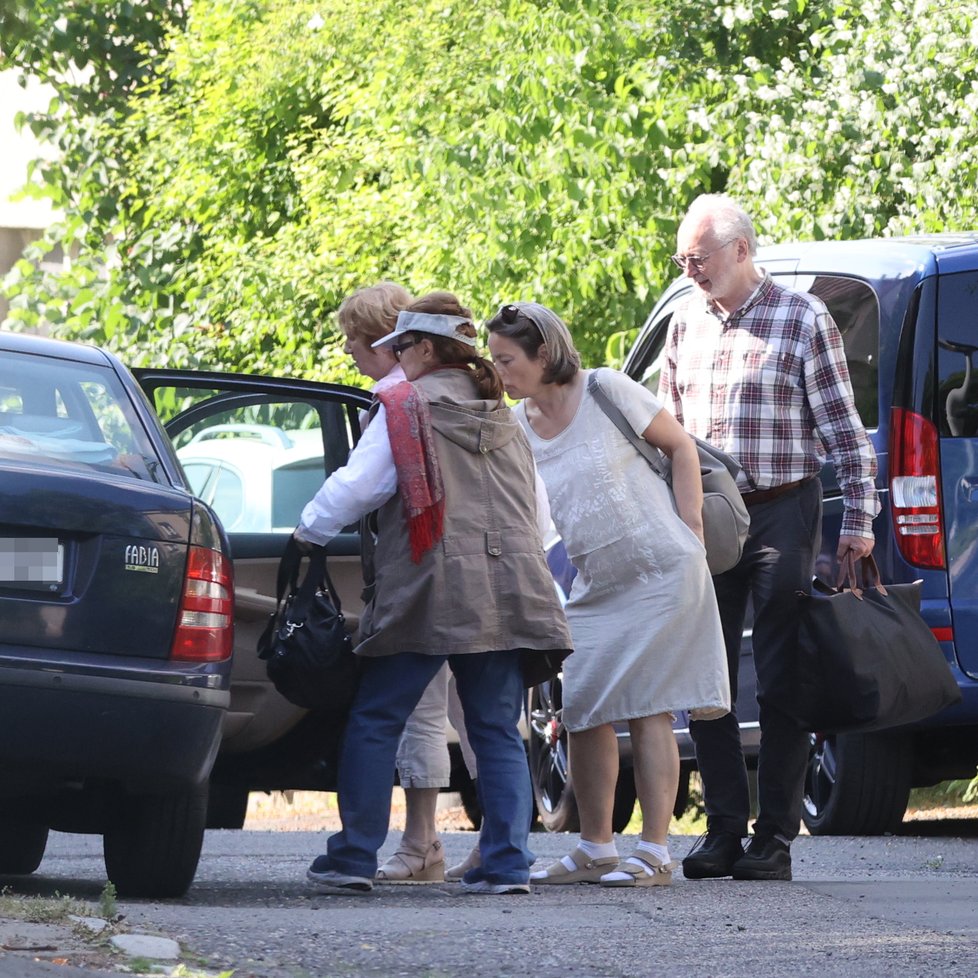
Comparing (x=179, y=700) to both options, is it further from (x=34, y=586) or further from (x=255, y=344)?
(x=255, y=344)

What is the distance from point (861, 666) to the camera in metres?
6.31

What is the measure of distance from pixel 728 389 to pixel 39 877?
2.77 meters

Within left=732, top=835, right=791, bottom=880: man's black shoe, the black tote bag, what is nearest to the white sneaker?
left=732, top=835, right=791, bottom=880: man's black shoe

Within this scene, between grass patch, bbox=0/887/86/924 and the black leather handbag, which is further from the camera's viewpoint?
the black leather handbag

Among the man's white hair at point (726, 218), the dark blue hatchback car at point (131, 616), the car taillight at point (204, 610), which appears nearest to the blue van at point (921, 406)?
the man's white hair at point (726, 218)

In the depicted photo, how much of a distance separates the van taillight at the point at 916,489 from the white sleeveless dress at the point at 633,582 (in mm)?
1305

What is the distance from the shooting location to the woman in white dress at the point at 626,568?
617 centimetres

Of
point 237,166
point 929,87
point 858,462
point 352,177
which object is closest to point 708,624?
point 858,462

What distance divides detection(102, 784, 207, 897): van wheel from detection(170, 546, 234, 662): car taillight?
0.42 metres

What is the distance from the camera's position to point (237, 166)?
20391 mm

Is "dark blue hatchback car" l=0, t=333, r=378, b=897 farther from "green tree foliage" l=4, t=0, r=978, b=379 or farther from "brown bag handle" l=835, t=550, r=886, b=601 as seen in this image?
"brown bag handle" l=835, t=550, r=886, b=601

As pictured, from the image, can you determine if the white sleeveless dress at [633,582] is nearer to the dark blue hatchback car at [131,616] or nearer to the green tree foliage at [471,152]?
the dark blue hatchback car at [131,616]

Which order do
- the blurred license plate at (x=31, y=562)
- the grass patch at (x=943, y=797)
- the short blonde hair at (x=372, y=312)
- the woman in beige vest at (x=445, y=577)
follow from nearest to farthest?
the blurred license plate at (x=31, y=562), the woman in beige vest at (x=445, y=577), the short blonde hair at (x=372, y=312), the grass patch at (x=943, y=797)

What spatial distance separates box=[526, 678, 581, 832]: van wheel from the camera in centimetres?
914
